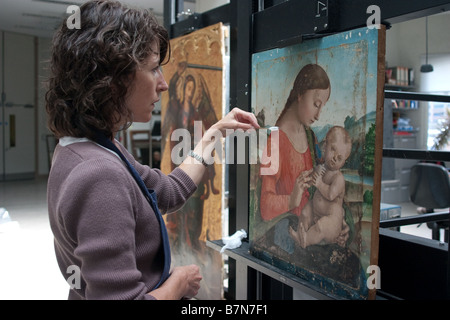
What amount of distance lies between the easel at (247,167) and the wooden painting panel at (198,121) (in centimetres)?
41

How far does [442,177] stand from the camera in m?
3.53

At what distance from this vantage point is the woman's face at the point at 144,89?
869 millimetres

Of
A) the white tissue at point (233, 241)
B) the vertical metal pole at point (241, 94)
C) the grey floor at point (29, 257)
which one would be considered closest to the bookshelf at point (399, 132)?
the grey floor at point (29, 257)

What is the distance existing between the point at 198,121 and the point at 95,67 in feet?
4.94

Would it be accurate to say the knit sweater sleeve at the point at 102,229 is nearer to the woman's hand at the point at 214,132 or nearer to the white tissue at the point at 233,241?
the woman's hand at the point at 214,132

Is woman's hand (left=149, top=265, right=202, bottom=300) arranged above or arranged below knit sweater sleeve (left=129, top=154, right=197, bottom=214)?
below

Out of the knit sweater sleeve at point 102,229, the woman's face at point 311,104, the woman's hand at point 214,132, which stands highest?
the woman's face at point 311,104

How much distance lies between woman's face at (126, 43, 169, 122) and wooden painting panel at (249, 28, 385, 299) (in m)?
0.46

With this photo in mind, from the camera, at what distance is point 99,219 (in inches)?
27.9

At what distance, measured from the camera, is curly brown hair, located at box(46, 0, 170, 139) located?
804 millimetres

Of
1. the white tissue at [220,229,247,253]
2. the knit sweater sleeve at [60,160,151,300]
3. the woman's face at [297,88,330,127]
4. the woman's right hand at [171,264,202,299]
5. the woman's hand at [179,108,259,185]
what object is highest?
the woman's face at [297,88,330,127]

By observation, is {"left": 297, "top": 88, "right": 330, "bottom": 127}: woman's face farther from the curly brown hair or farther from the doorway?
the doorway

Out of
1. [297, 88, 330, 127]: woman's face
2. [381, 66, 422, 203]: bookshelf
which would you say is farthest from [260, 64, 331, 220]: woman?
[381, 66, 422, 203]: bookshelf
